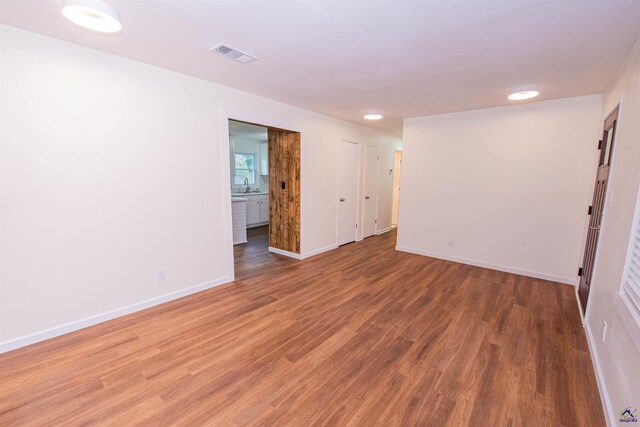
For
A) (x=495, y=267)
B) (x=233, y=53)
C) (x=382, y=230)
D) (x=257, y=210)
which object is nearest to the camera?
(x=233, y=53)

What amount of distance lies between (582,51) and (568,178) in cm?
200

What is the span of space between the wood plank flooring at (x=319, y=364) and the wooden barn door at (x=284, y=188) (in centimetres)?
147

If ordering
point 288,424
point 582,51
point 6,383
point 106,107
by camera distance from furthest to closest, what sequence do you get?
1. point 106,107
2. point 582,51
3. point 6,383
4. point 288,424

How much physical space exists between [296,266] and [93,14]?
11.3 ft

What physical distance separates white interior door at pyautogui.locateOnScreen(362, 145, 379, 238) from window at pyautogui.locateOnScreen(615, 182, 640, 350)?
4402 millimetres

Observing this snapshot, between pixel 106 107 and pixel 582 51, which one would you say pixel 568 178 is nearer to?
pixel 582 51

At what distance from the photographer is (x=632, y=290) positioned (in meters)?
1.53

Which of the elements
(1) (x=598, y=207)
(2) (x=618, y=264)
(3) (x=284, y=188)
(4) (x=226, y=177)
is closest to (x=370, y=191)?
(3) (x=284, y=188)

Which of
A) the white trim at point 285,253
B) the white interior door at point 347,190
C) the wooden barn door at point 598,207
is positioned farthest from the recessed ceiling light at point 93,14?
the wooden barn door at point 598,207

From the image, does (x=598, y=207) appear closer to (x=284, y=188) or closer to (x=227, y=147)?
(x=284, y=188)

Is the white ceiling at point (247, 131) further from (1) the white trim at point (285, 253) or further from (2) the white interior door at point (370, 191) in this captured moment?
(1) the white trim at point (285, 253)

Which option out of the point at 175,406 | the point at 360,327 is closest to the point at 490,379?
the point at 360,327

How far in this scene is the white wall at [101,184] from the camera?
2.11m

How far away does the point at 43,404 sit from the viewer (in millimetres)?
1681
